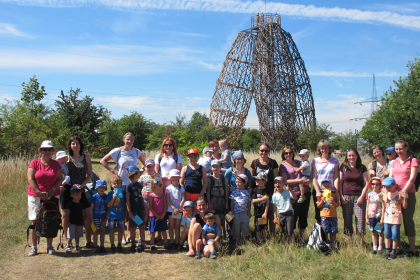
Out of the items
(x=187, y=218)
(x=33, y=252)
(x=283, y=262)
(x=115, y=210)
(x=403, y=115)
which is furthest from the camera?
(x=403, y=115)

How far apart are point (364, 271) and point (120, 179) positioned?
4.23 metres

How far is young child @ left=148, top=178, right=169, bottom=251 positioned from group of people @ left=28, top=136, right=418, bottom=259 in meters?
0.02

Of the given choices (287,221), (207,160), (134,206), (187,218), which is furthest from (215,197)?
(134,206)

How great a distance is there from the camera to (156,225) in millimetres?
5789

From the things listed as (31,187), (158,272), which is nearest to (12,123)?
(31,187)

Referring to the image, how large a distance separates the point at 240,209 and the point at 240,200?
0.16 meters

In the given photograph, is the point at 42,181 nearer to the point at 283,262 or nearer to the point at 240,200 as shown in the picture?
the point at 240,200

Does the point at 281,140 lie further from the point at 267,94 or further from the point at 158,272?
the point at 158,272

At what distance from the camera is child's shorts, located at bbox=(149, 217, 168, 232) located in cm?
577

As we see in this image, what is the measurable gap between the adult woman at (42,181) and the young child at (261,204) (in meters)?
3.45

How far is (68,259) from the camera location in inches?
204

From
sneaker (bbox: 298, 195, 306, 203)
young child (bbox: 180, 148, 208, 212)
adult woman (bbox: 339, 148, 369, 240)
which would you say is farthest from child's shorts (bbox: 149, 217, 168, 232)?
adult woman (bbox: 339, 148, 369, 240)

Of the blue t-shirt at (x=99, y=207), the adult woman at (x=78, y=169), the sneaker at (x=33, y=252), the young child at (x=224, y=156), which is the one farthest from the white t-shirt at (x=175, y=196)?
the sneaker at (x=33, y=252)

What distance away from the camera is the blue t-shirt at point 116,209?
5.56 m
